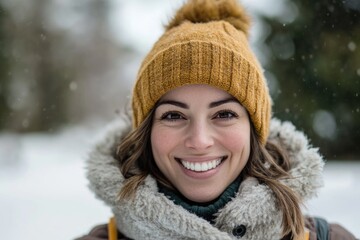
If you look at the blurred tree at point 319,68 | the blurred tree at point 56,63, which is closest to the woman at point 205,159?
the blurred tree at point 319,68

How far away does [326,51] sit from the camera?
7.23 m

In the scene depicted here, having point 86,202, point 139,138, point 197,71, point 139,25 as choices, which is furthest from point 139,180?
point 139,25

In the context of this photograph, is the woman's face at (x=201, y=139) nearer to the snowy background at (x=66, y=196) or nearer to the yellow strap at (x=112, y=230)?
the yellow strap at (x=112, y=230)

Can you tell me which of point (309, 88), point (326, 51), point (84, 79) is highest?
point (326, 51)

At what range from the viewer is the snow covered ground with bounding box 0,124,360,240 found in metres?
5.71

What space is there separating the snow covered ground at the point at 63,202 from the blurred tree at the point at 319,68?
0.61 m

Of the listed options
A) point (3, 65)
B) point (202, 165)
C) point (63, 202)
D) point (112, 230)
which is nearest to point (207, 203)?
point (202, 165)

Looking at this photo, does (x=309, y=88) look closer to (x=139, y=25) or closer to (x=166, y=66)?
(x=166, y=66)

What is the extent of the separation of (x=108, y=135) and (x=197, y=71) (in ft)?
2.09

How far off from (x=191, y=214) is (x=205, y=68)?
22.0 inches

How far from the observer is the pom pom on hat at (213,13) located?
2.54 m

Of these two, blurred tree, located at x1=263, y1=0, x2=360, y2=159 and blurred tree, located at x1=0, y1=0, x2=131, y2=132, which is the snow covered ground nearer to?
blurred tree, located at x1=263, y1=0, x2=360, y2=159

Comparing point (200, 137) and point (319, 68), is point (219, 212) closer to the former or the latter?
point (200, 137)

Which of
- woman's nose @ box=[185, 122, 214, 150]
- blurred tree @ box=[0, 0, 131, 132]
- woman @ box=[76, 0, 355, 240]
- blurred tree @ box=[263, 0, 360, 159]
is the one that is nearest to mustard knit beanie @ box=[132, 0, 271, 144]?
woman @ box=[76, 0, 355, 240]
